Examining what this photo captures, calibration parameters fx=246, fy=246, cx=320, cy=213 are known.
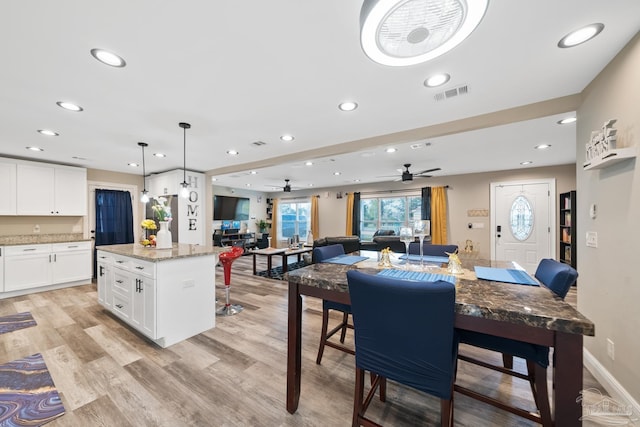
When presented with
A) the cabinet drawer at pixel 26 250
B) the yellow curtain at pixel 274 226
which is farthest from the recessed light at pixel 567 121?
the yellow curtain at pixel 274 226

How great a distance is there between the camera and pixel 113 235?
554 cm

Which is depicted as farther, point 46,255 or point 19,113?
point 46,255

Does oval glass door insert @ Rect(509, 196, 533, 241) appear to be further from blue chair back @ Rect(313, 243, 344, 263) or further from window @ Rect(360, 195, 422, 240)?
blue chair back @ Rect(313, 243, 344, 263)

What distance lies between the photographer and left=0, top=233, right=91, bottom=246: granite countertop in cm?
Result: 417

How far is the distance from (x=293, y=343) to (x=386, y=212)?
677 centimetres

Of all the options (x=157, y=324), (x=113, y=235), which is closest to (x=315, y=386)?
(x=157, y=324)

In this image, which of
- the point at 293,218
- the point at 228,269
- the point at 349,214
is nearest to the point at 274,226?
the point at 293,218

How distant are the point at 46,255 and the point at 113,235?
1242 millimetres

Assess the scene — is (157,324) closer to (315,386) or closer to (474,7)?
(315,386)

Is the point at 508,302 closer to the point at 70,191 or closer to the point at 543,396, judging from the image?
the point at 543,396

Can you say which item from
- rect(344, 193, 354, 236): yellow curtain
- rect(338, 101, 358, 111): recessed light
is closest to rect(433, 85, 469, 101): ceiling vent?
rect(338, 101, 358, 111): recessed light

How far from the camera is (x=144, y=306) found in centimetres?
252

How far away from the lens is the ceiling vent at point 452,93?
214cm

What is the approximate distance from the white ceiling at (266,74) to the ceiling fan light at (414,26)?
406 mm
